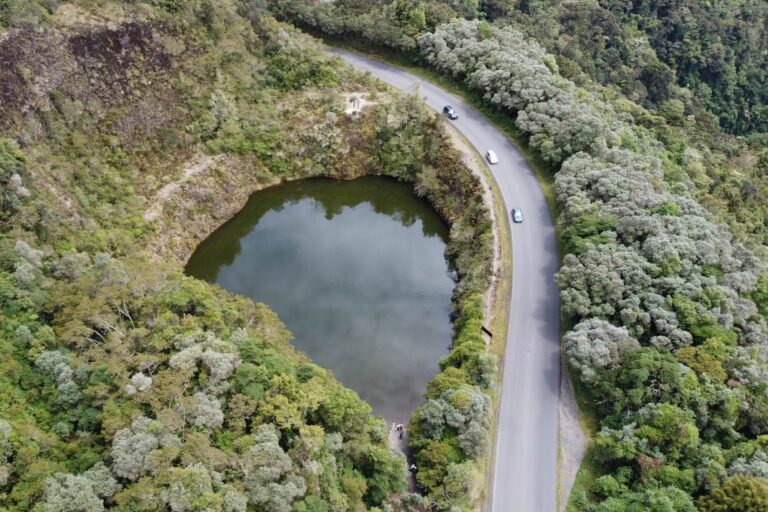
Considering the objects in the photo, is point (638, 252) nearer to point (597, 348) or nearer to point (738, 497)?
point (597, 348)

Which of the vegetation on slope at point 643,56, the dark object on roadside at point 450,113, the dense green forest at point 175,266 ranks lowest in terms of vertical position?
the dense green forest at point 175,266

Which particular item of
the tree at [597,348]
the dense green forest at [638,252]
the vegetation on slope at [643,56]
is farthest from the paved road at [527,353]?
the vegetation on slope at [643,56]

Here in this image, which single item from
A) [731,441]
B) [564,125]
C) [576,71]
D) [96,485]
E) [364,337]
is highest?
[576,71]

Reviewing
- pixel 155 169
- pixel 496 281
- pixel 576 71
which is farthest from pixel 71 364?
pixel 576 71

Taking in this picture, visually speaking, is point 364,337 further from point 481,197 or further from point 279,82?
point 279,82

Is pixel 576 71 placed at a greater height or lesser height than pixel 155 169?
greater

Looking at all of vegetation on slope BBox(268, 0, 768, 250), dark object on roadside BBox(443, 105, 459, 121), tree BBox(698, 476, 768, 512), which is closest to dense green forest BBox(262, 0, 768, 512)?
tree BBox(698, 476, 768, 512)

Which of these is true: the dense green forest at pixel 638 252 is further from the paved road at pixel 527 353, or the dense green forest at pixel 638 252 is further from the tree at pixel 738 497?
the paved road at pixel 527 353

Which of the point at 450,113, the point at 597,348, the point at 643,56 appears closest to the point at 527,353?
the point at 597,348
